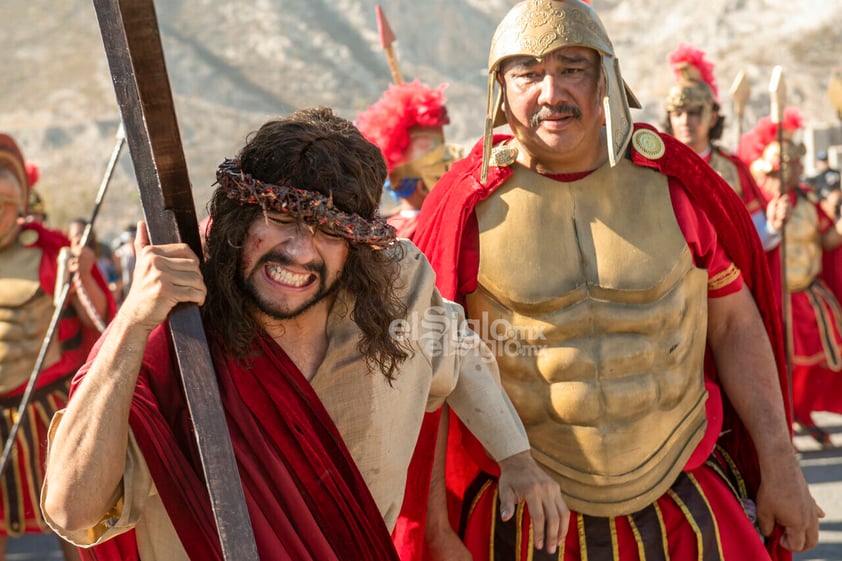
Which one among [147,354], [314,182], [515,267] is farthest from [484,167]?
[147,354]

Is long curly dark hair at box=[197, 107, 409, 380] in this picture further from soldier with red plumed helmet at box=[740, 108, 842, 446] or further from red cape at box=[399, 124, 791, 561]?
soldier with red plumed helmet at box=[740, 108, 842, 446]

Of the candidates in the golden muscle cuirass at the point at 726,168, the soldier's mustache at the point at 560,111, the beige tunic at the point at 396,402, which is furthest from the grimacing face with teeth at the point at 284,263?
the golden muscle cuirass at the point at 726,168

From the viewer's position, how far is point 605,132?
3.33 meters

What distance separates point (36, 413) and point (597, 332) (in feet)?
12.1

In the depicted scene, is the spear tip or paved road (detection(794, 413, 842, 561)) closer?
the spear tip

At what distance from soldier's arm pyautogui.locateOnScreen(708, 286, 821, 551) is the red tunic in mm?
3586

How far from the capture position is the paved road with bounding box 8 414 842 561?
229 inches

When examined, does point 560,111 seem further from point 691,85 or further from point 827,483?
point 827,483

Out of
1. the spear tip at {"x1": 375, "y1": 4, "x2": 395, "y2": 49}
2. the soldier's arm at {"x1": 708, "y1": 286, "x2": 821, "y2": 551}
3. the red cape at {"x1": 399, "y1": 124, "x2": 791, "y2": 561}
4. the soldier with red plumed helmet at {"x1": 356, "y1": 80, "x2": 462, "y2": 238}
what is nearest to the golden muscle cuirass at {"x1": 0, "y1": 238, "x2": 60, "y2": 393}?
the soldier with red plumed helmet at {"x1": 356, "y1": 80, "x2": 462, "y2": 238}

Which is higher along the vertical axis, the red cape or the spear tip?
the spear tip

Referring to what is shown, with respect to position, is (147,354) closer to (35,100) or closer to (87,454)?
(87,454)

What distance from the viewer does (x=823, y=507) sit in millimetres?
6496

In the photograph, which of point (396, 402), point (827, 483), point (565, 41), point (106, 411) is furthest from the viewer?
point (827, 483)

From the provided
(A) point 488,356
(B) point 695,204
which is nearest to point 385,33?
(B) point 695,204
